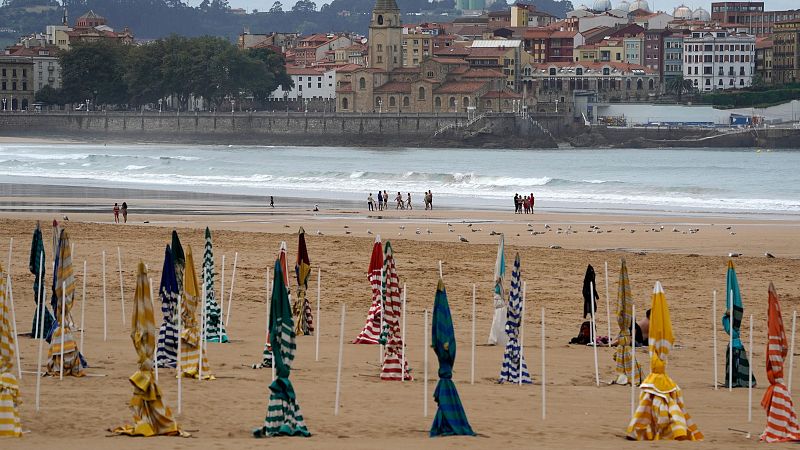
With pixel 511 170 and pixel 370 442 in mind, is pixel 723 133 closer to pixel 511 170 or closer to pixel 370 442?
pixel 511 170

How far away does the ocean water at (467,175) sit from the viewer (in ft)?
151

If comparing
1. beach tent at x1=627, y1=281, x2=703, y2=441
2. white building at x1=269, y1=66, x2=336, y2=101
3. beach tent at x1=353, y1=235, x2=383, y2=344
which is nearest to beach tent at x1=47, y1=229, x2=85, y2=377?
beach tent at x1=353, y1=235, x2=383, y2=344

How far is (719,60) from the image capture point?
12725cm

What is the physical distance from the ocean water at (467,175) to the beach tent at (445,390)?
29.3 meters

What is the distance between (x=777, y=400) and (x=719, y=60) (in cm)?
12048

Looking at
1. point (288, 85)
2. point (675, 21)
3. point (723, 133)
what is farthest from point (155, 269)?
point (675, 21)

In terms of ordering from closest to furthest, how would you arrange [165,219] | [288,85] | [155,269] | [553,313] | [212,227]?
1. [553,313]
2. [155,269]
3. [212,227]
4. [165,219]
5. [288,85]

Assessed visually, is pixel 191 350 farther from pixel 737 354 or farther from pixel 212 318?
Result: pixel 737 354

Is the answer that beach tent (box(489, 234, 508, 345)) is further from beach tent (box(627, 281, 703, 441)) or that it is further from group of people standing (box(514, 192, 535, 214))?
group of people standing (box(514, 192, 535, 214))

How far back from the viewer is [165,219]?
32.6 m

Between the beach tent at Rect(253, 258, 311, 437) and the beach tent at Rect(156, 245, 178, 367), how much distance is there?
7.51ft

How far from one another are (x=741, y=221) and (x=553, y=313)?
18.5 meters

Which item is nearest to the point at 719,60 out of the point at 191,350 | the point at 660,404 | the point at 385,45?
the point at 385,45

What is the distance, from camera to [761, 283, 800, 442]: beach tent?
10.4 m
